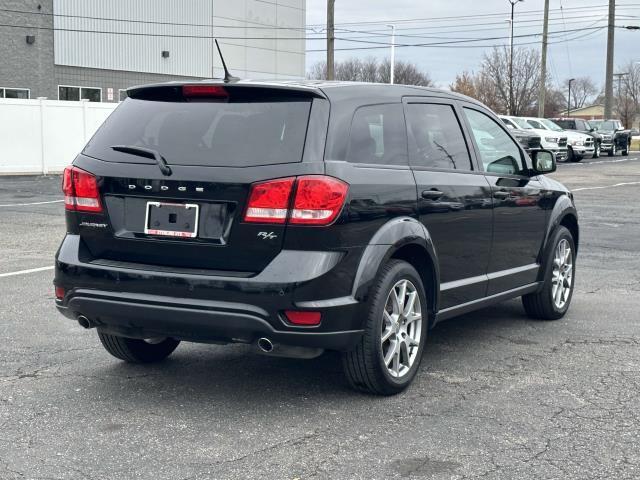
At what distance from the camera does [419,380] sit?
5645 mm

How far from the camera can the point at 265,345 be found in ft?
15.6

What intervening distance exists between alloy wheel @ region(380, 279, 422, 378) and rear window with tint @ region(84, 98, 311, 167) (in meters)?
1.03

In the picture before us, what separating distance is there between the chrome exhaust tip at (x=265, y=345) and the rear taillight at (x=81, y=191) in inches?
46.0

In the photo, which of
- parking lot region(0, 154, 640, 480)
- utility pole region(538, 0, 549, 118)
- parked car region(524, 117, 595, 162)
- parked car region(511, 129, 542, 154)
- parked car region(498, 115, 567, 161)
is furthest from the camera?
utility pole region(538, 0, 549, 118)

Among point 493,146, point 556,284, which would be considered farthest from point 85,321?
point 556,284

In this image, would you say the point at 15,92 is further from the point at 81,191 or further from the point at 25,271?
the point at 81,191

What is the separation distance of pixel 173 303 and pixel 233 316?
34 centimetres

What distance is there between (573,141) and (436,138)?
35.8 m

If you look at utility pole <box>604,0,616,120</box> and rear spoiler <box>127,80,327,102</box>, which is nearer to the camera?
rear spoiler <box>127,80,327,102</box>

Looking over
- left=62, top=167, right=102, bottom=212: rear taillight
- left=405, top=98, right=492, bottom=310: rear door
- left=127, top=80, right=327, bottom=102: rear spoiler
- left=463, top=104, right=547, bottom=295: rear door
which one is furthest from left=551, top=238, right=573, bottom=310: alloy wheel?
left=62, top=167, right=102, bottom=212: rear taillight

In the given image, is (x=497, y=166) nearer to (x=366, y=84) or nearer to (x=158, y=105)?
(x=366, y=84)

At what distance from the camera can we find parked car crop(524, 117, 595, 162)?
132 ft

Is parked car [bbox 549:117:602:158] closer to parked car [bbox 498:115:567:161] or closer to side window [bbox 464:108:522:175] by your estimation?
parked car [bbox 498:115:567:161]

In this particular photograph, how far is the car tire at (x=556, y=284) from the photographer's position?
24.0 ft
